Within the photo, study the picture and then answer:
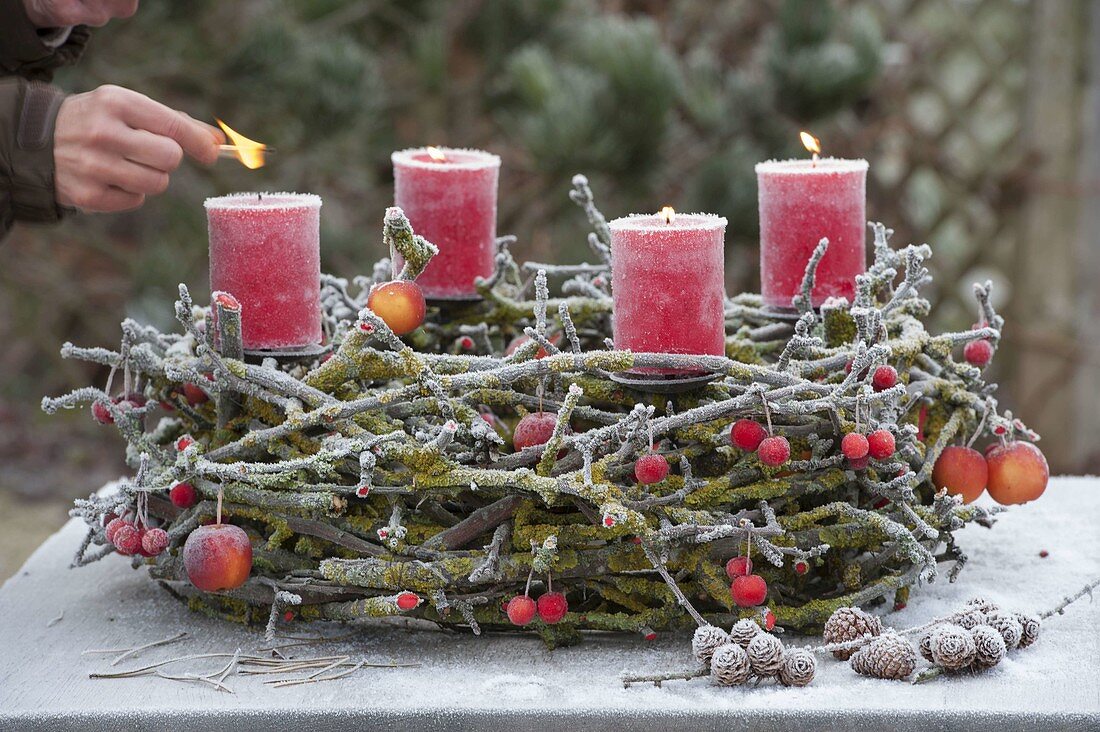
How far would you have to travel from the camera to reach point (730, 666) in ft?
2.84

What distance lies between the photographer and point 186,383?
1048 mm

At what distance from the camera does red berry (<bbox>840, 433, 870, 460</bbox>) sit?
0.91 metres

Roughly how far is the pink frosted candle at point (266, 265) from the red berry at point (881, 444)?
1.48 feet

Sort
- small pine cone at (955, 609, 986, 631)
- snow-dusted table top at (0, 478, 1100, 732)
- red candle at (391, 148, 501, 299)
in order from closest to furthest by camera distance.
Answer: snow-dusted table top at (0, 478, 1100, 732)
small pine cone at (955, 609, 986, 631)
red candle at (391, 148, 501, 299)

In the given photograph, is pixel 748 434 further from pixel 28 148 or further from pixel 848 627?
pixel 28 148

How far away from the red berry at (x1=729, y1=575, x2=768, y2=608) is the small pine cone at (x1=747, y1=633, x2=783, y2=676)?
0.03 meters

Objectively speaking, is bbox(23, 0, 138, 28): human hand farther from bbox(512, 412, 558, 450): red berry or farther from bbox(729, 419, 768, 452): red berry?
bbox(729, 419, 768, 452): red berry

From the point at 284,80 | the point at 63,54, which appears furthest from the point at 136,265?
the point at 63,54

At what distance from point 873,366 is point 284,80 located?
1.77 m

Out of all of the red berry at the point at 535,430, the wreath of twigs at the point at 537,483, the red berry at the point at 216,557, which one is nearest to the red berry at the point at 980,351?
the wreath of twigs at the point at 537,483

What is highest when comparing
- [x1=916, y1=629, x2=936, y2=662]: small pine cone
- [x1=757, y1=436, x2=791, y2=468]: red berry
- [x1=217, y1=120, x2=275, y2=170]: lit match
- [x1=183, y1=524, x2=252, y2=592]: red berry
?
[x1=217, y1=120, x2=275, y2=170]: lit match

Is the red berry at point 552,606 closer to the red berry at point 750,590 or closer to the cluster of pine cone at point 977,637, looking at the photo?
the red berry at point 750,590

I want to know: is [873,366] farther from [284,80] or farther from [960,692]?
[284,80]

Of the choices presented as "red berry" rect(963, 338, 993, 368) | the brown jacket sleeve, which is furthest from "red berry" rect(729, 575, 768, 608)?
the brown jacket sleeve
